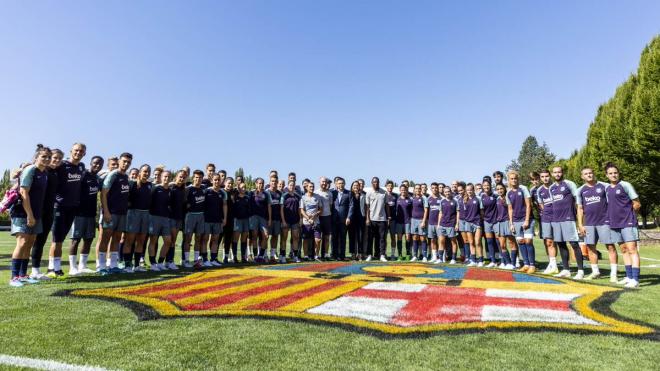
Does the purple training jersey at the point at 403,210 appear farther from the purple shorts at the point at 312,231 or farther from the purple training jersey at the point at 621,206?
the purple training jersey at the point at 621,206

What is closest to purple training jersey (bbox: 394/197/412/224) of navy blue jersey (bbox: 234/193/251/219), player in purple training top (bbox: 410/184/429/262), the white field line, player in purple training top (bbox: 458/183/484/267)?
player in purple training top (bbox: 410/184/429/262)

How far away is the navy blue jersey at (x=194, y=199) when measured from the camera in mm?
9273

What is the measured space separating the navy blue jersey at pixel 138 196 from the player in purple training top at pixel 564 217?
8981 millimetres

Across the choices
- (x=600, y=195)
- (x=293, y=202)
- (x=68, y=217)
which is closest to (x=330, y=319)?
(x=68, y=217)

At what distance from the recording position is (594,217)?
7715 millimetres

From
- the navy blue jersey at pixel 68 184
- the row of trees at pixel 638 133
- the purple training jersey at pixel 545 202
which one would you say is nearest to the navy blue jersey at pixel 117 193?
the navy blue jersey at pixel 68 184

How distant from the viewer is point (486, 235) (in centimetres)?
1027

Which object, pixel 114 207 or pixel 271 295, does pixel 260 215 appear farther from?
pixel 271 295

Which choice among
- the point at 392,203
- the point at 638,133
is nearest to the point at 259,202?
the point at 392,203

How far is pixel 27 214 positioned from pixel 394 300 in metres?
5.93

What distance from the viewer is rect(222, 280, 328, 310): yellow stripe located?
4.58 metres

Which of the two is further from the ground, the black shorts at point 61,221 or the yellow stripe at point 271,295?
the black shorts at point 61,221

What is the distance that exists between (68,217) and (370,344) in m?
6.90

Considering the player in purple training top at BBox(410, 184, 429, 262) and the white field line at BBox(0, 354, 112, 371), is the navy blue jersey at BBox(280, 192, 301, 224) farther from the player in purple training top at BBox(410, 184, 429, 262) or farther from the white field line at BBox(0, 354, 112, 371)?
the white field line at BBox(0, 354, 112, 371)
